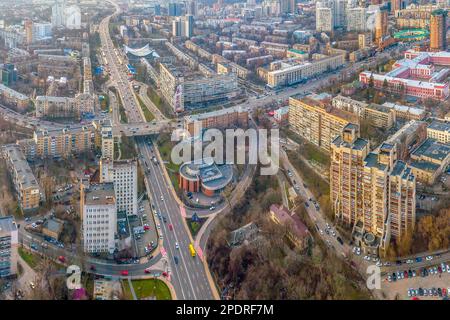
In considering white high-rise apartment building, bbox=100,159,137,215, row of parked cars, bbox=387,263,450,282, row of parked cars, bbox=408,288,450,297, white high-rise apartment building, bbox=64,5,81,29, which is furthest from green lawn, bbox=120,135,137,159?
white high-rise apartment building, bbox=64,5,81,29

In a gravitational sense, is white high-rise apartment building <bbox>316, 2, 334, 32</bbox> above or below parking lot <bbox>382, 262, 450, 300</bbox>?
above

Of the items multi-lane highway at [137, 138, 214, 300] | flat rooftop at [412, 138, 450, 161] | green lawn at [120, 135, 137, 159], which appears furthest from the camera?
green lawn at [120, 135, 137, 159]

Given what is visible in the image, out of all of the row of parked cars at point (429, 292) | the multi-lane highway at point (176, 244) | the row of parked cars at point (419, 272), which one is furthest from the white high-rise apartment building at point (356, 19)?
the row of parked cars at point (429, 292)

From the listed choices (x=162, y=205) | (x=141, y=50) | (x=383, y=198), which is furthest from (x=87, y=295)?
(x=141, y=50)

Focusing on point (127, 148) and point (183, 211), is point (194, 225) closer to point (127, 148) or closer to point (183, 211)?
point (183, 211)

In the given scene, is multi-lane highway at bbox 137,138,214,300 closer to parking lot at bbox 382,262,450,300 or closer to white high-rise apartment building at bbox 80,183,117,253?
white high-rise apartment building at bbox 80,183,117,253

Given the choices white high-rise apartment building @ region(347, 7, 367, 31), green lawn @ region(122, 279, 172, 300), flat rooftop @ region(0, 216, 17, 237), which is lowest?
green lawn @ region(122, 279, 172, 300)

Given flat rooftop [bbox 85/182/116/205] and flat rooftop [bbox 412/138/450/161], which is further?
flat rooftop [bbox 412/138/450/161]

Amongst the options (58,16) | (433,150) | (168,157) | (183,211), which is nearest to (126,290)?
(183,211)
